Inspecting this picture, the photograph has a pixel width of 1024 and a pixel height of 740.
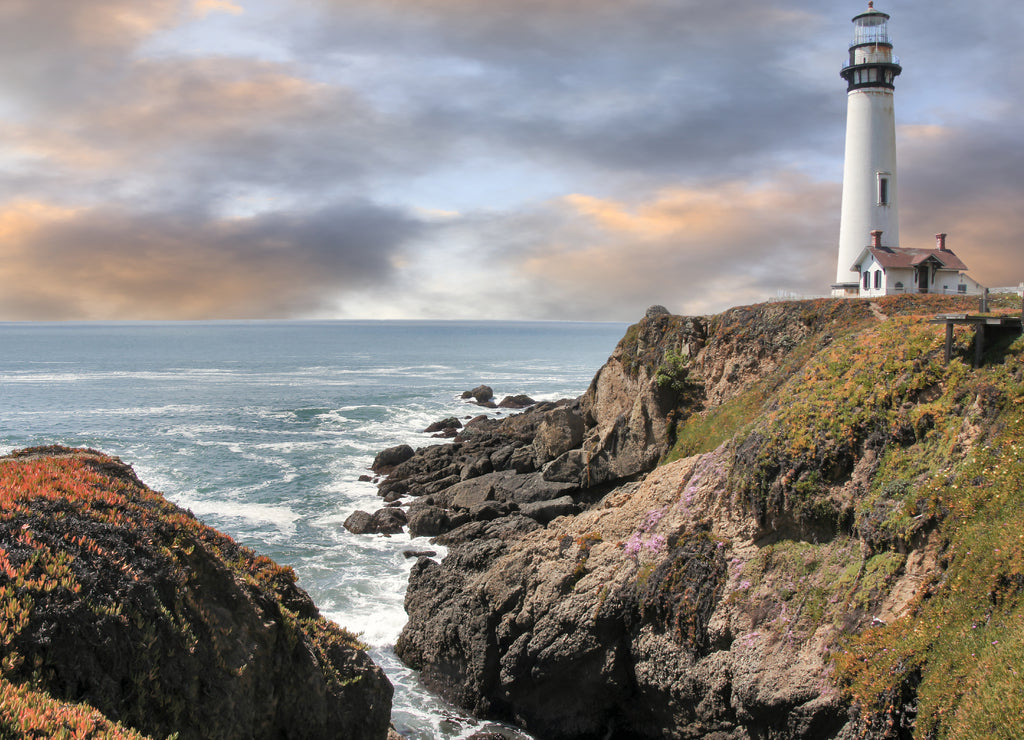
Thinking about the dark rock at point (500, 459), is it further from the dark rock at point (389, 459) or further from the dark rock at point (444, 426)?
the dark rock at point (444, 426)

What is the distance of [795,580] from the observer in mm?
16266

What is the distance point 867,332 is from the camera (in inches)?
898

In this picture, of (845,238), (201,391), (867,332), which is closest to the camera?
(867,332)

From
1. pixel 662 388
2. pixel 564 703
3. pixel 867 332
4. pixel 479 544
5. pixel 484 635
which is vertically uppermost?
pixel 867 332

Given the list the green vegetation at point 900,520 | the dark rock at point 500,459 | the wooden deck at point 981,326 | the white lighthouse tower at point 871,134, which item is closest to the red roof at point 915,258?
the white lighthouse tower at point 871,134

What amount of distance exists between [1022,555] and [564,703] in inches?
463

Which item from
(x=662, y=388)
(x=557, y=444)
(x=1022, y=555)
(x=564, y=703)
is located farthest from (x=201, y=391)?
(x=1022, y=555)

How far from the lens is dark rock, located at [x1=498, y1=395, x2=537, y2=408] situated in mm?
71312

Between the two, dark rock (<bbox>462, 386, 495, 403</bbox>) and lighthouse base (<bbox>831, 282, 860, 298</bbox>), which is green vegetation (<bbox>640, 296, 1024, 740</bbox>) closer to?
lighthouse base (<bbox>831, 282, 860, 298</bbox>)

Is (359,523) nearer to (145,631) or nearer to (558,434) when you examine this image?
(558,434)

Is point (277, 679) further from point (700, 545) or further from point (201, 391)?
point (201, 391)

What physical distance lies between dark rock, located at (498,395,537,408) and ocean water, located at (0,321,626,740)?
3.76m

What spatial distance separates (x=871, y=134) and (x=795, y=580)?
33389 mm

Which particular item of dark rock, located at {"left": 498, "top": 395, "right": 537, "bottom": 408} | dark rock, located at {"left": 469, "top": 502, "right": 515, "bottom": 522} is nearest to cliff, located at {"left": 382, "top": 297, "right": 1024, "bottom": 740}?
dark rock, located at {"left": 469, "top": 502, "right": 515, "bottom": 522}
